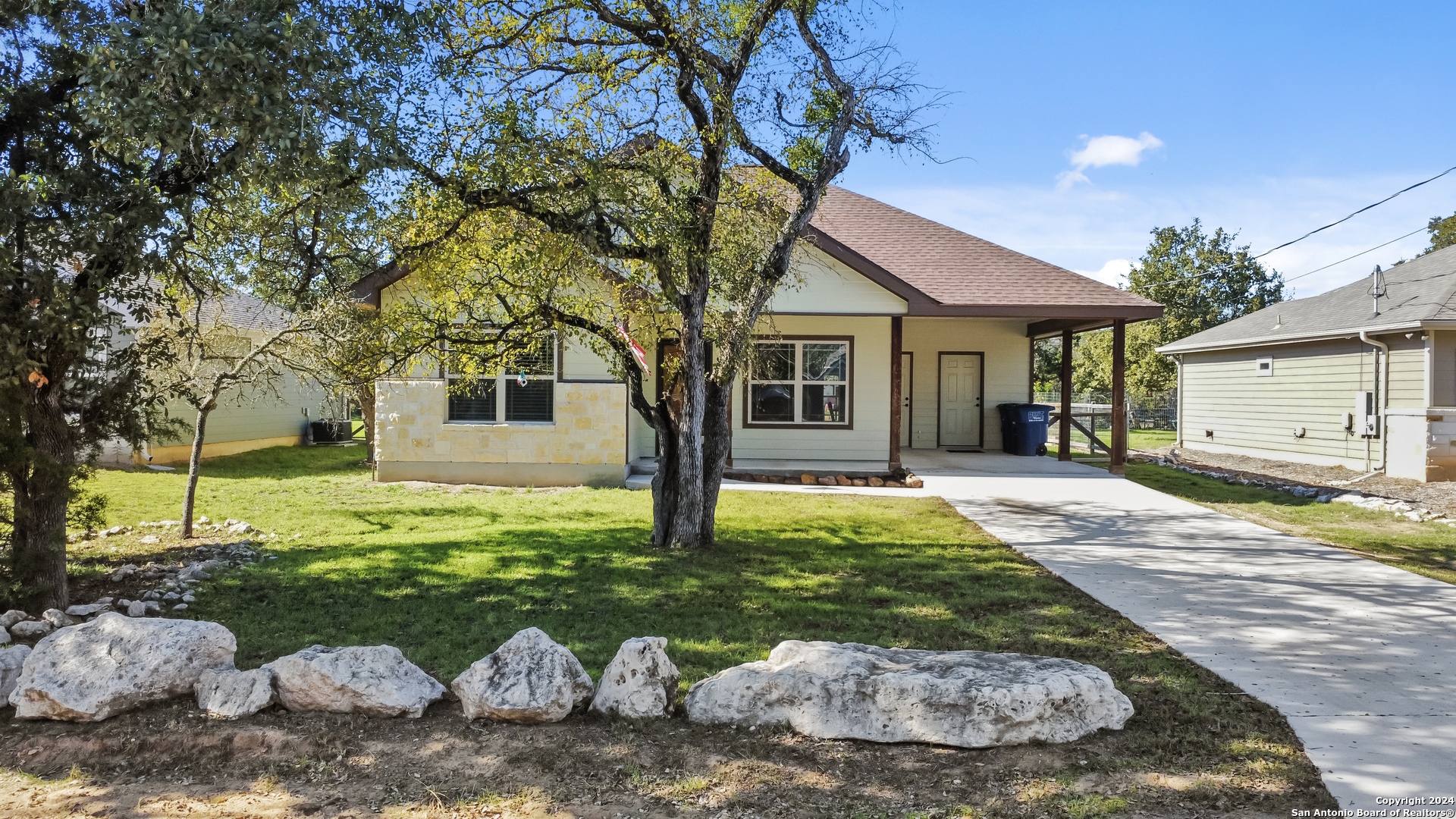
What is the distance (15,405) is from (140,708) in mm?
2532

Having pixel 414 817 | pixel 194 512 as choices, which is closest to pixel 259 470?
pixel 194 512

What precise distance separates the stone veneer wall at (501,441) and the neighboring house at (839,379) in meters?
0.02

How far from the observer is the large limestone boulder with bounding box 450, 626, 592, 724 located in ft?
12.5

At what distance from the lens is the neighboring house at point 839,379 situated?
1309 cm

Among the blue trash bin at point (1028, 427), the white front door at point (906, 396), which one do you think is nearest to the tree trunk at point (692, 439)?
the white front door at point (906, 396)

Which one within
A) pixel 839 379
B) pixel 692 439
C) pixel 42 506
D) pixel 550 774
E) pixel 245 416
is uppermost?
pixel 839 379

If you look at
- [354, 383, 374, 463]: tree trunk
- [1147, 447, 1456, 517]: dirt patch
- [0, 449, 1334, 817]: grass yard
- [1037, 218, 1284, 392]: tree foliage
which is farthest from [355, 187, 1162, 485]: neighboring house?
[1037, 218, 1284, 392]: tree foliage

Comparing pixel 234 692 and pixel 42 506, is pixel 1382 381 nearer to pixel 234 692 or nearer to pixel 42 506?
pixel 234 692

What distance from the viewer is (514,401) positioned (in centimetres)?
A: 1328

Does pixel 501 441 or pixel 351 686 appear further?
pixel 501 441

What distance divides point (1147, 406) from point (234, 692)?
39494 millimetres

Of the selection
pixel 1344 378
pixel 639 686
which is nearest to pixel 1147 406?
pixel 1344 378

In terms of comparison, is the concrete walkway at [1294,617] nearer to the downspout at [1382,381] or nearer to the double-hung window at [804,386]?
the double-hung window at [804,386]

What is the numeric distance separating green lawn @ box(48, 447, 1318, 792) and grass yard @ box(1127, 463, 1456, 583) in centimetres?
372
